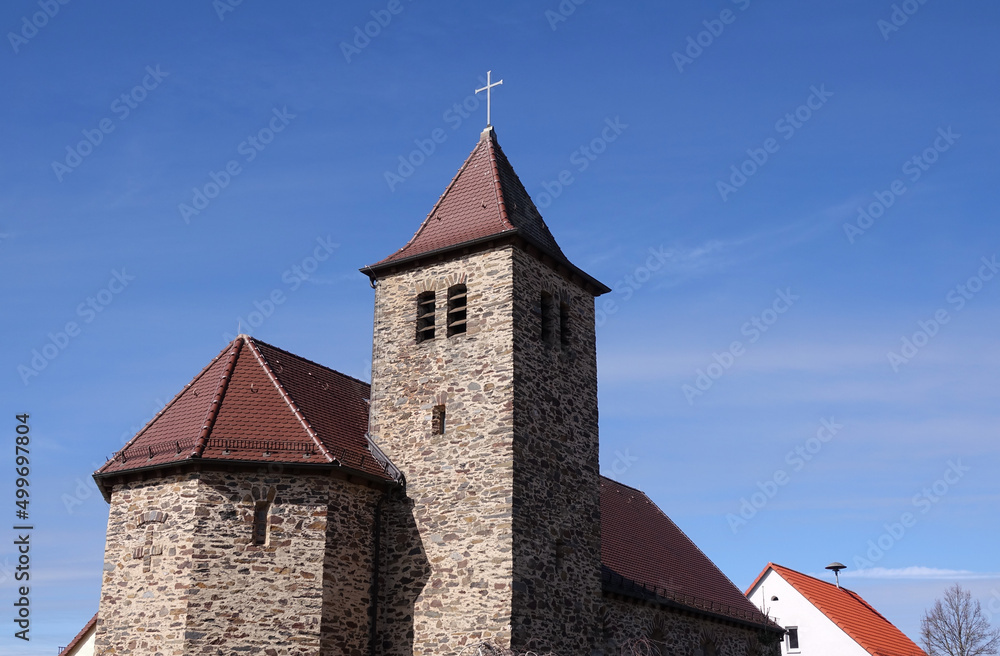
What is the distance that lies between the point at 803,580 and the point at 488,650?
2499 cm

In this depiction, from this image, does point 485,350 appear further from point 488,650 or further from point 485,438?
point 488,650

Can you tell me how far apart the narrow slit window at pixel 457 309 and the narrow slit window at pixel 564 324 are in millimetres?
2453

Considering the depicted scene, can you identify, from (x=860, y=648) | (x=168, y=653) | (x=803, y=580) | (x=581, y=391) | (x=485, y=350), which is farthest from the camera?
(x=803, y=580)

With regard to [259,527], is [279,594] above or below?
below

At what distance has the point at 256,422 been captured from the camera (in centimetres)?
2041

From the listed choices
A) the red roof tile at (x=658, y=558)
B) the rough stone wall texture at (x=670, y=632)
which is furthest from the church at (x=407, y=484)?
the red roof tile at (x=658, y=558)

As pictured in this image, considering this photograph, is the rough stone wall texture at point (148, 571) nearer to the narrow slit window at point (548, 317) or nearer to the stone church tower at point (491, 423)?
the stone church tower at point (491, 423)

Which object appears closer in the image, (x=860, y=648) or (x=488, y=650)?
(x=488, y=650)

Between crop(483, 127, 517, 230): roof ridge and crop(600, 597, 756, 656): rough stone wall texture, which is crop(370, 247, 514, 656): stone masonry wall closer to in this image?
crop(483, 127, 517, 230): roof ridge

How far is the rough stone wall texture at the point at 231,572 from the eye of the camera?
18328 mm

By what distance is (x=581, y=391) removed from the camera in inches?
919

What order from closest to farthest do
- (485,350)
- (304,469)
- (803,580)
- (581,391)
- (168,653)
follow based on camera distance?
(168,653), (304,469), (485,350), (581,391), (803,580)

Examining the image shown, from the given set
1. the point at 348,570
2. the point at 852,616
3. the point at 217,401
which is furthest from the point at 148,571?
the point at 852,616

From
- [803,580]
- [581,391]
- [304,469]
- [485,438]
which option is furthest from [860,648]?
[304,469]
